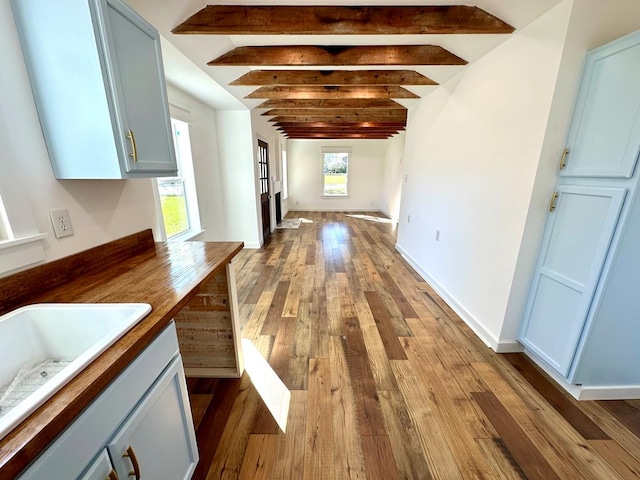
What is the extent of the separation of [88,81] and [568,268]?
102 inches

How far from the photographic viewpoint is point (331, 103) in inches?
155

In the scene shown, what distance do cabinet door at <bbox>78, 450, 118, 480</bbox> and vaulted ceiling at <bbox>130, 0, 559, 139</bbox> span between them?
7.12ft

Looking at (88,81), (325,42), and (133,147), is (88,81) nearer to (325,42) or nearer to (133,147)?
(133,147)

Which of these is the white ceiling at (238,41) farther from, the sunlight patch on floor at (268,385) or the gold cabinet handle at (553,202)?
the sunlight patch on floor at (268,385)

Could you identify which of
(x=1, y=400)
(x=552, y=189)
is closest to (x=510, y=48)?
(x=552, y=189)

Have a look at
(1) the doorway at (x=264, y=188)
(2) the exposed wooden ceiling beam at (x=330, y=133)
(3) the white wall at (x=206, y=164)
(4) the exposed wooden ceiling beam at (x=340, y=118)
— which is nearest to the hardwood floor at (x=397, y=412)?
(3) the white wall at (x=206, y=164)

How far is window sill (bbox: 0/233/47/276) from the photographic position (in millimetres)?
946

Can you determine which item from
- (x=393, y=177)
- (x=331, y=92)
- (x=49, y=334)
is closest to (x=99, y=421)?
(x=49, y=334)

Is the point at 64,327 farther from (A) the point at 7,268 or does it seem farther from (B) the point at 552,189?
(B) the point at 552,189

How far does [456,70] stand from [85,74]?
112 inches

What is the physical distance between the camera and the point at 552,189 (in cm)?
166

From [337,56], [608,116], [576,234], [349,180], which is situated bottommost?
[576,234]

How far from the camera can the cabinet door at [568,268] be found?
1.39 metres

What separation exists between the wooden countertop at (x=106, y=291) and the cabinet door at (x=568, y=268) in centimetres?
200
